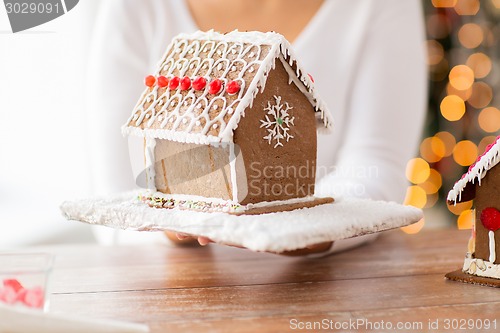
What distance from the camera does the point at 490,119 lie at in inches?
128

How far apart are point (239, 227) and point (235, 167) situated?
179 mm

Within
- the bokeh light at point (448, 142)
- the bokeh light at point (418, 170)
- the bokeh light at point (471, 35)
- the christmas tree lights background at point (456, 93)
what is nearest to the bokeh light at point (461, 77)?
the christmas tree lights background at point (456, 93)

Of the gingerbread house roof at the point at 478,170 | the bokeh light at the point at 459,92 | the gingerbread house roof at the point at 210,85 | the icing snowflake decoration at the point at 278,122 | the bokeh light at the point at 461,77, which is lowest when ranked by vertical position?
the bokeh light at the point at 459,92

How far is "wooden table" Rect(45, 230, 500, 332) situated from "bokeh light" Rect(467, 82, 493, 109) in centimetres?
183

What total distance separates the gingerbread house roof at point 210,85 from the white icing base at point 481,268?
411mm

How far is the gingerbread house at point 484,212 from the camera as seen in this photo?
1167 mm

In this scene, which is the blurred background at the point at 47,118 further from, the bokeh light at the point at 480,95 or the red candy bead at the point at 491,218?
the red candy bead at the point at 491,218

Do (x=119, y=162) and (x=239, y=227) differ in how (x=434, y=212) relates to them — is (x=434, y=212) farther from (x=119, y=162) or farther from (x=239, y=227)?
(x=239, y=227)

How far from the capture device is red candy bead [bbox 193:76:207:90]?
4.12 feet

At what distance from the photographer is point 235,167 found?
121 cm

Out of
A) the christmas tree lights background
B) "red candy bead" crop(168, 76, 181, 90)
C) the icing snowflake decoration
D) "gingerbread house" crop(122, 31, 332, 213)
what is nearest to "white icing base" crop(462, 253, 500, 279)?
"gingerbread house" crop(122, 31, 332, 213)

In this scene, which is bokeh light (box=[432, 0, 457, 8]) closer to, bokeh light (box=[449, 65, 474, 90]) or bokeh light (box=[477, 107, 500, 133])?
bokeh light (box=[449, 65, 474, 90])

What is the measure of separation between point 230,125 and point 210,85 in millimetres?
121

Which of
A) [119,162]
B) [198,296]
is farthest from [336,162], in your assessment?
[198,296]
